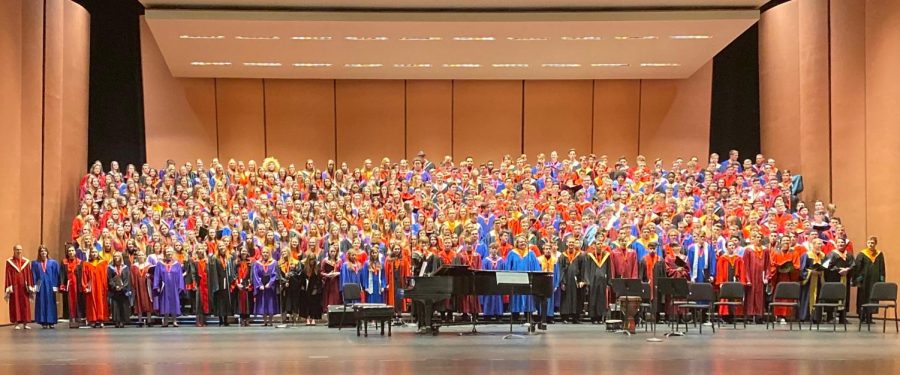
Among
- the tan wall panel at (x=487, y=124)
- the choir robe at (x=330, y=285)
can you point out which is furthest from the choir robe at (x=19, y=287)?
the tan wall panel at (x=487, y=124)

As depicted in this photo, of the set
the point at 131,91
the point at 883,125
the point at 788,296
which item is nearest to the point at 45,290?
the point at 131,91

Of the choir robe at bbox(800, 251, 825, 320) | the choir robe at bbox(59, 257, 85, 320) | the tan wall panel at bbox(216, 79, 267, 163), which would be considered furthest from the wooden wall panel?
the choir robe at bbox(59, 257, 85, 320)

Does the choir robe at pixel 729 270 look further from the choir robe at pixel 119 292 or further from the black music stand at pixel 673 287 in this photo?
the choir robe at pixel 119 292

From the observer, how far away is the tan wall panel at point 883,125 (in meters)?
15.9

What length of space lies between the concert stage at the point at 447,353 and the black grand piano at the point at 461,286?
0.47 m

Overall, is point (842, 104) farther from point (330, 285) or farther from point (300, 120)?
point (300, 120)

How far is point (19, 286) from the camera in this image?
15.4 m

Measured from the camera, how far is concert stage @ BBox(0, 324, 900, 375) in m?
8.52

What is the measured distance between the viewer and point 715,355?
962 cm

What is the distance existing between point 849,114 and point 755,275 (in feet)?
13.0

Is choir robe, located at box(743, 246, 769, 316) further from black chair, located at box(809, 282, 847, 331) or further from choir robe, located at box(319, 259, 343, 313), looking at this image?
choir robe, located at box(319, 259, 343, 313)

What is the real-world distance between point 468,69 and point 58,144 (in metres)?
7.91

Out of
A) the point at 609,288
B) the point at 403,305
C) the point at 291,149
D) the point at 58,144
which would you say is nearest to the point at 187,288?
the point at 403,305

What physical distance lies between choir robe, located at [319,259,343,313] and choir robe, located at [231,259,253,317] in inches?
40.8
